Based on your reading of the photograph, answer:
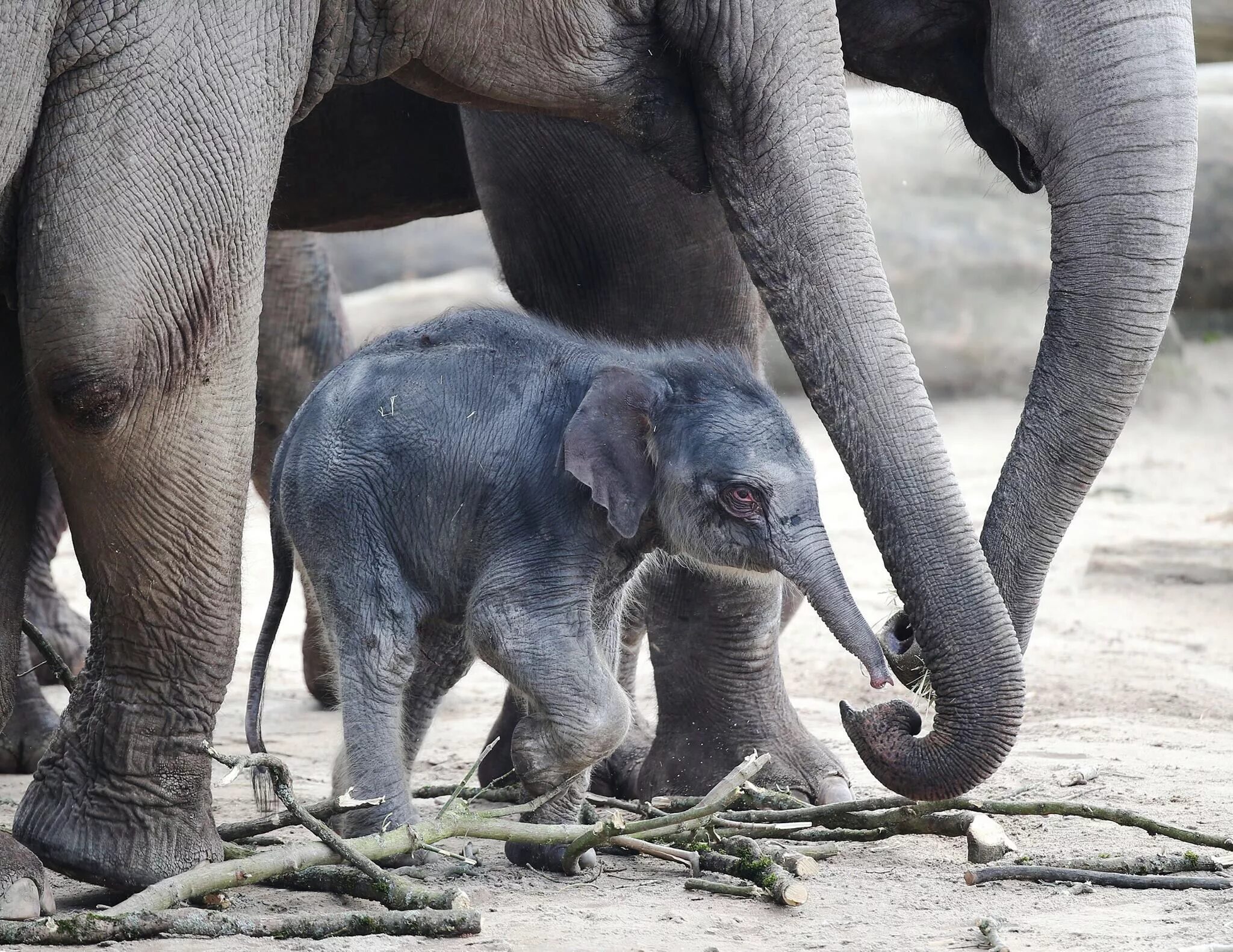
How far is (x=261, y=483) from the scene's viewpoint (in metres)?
5.80

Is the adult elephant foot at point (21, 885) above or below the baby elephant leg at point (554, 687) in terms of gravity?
below

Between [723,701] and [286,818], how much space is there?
46.1 inches

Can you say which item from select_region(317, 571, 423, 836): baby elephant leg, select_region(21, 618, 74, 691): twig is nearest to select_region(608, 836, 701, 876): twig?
select_region(317, 571, 423, 836): baby elephant leg

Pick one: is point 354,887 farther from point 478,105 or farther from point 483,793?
point 478,105

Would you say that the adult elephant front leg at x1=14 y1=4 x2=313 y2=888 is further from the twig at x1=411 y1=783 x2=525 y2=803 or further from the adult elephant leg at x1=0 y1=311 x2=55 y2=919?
the twig at x1=411 y1=783 x2=525 y2=803

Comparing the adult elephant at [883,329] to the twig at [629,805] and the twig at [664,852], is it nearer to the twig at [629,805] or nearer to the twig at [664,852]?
the twig at [629,805]

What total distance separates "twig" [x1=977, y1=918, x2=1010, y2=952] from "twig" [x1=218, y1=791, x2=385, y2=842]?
1.02 m

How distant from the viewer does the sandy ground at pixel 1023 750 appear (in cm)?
310

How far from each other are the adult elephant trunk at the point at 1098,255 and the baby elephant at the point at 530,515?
370mm

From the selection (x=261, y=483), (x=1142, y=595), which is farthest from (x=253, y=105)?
(x=1142, y=595)

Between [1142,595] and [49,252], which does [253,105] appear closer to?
[49,252]

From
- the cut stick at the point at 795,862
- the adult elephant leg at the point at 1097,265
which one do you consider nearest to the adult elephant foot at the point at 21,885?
the cut stick at the point at 795,862

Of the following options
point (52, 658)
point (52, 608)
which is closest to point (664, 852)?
point (52, 658)

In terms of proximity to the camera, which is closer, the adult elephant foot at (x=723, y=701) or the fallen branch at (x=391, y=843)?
the fallen branch at (x=391, y=843)
